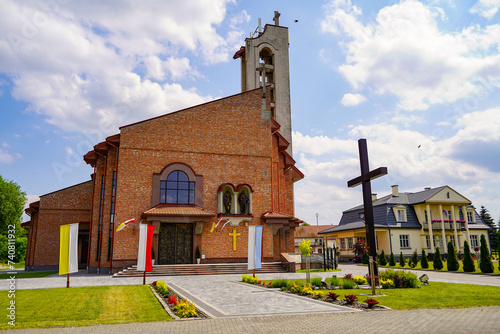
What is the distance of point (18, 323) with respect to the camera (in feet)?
24.5

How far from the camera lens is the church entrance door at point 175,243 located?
2255 centimetres

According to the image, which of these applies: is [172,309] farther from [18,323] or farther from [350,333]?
[350,333]

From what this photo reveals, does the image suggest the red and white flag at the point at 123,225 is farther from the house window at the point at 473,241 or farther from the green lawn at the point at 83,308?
the house window at the point at 473,241

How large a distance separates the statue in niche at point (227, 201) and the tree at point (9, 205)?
28853 millimetres

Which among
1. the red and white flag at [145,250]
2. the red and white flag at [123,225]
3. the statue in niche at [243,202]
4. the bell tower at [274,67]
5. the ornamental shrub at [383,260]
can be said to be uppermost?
the bell tower at [274,67]

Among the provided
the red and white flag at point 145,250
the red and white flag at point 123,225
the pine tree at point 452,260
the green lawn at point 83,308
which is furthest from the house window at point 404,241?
the green lawn at point 83,308

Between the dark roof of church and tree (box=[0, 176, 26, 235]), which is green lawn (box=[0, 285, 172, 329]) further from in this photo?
tree (box=[0, 176, 26, 235])

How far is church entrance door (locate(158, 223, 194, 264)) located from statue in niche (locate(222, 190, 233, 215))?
2.48 m

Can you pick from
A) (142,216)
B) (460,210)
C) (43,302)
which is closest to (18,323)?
(43,302)

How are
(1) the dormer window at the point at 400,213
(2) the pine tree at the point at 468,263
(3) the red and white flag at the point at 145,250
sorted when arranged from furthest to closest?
(1) the dormer window at the point at 400,213, (2) the pine tree at the point at 468,263, (3) the red and white flag at the point at 145,250

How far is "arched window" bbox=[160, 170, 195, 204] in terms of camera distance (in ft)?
75.2

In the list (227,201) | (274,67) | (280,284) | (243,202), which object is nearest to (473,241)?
(274,67)

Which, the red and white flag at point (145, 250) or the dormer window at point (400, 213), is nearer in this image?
the red and white flag at point (145, 250)

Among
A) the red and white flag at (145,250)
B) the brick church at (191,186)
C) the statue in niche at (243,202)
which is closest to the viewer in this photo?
the red and white flag at (145,250)
